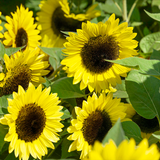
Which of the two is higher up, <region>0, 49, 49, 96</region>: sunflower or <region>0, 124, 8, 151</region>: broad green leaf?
<region>0, 49, 49, 96</region>: sunflower

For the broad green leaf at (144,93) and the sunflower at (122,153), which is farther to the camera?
the broad green leaf at (144,93)

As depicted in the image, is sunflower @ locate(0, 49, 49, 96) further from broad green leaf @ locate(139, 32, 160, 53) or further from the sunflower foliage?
broad green leaf @ locate(139, 32, 160, 53)

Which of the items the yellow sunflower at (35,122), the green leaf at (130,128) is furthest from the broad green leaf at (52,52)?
the green leaf at (130,128)

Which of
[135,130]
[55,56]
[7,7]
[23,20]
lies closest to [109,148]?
[135,130]

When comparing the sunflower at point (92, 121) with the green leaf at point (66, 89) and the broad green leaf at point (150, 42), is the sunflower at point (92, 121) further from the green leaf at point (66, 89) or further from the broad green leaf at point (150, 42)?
the broad green leaf at point (150, 42)

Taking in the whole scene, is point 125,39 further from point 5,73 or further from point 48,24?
point 48,24

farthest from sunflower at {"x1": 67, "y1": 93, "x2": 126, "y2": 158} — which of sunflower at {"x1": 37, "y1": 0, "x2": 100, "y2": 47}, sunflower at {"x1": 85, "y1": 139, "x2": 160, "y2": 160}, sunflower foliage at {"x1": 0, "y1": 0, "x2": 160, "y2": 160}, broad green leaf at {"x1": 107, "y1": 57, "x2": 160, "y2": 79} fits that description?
sunflower at {"x1": 37, "y1": 0, "x2": 100, "y2": 47}
